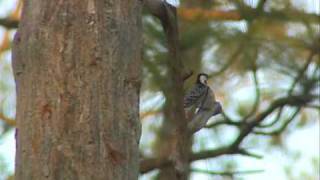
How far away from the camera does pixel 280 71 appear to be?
12.7 feet

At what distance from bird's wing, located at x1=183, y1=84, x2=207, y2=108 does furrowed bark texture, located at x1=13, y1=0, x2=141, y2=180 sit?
0.72 feet

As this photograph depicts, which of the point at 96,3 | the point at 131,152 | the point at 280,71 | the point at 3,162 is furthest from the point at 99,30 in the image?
the point at 280,71

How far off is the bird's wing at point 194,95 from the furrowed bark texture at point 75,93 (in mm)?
220

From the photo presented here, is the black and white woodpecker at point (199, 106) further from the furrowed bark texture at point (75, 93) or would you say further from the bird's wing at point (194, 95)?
the furrowed bark texture at point (75, 93)

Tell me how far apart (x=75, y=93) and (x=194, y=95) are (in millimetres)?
333

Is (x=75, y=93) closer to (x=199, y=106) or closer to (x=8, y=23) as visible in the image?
(x=199, y=106)

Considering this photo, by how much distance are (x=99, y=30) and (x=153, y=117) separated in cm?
281

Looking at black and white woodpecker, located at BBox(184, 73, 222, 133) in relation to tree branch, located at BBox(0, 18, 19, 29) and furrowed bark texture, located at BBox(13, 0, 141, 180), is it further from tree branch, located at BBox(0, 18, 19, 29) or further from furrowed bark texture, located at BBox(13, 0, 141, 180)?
tree branch, located at BBox(0, 18, 19, 29)

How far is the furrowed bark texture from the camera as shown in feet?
4.15

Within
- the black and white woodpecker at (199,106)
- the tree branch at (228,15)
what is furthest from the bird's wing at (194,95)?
the tree branch at (228,15)

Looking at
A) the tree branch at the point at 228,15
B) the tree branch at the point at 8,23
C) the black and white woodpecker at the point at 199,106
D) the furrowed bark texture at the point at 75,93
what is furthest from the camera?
the tree branch at the point at 228,15

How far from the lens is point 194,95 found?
156cm

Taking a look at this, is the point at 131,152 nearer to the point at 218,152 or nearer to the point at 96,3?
the point at 96,3

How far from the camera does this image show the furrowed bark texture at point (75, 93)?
127cm
